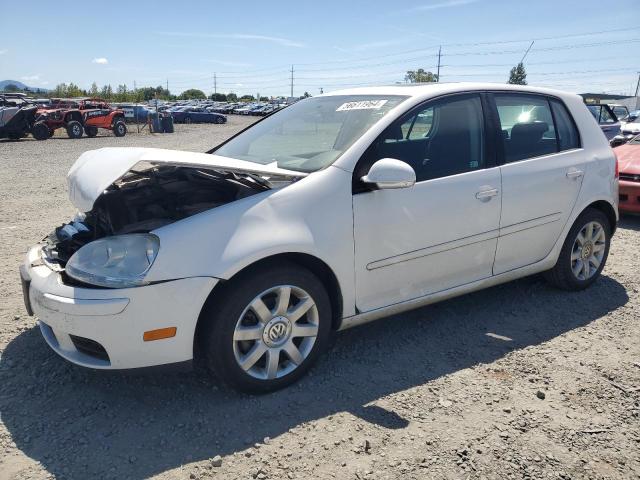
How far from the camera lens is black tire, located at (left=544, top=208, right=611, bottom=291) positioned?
4094 mm

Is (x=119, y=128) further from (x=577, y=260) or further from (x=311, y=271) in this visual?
(x=311, y=271)

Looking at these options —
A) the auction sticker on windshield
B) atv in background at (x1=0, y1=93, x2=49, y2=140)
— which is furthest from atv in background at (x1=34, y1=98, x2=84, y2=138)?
the auction sticker on windshield

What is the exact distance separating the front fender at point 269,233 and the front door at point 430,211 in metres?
0.10

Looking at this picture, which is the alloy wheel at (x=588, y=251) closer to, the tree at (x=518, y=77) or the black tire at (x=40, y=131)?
the tree at (x=518, y=77)

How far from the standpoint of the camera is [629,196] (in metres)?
6.73

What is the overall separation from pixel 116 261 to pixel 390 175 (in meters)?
1.47

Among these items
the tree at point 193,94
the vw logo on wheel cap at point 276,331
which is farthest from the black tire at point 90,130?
the tree at point 193,94

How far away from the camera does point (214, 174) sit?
3131 mm

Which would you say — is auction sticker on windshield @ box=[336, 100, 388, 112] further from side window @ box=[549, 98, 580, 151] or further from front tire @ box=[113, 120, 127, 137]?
front tire @ box=[113, 120, 127, 137]

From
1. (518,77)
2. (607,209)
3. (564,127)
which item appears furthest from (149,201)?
(518,77)

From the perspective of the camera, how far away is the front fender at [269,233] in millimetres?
2457

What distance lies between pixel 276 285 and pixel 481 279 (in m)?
1.62

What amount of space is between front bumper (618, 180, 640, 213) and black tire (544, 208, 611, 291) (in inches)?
112

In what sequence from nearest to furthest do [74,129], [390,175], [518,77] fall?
[390,175] < [518,77] < [74,129]
